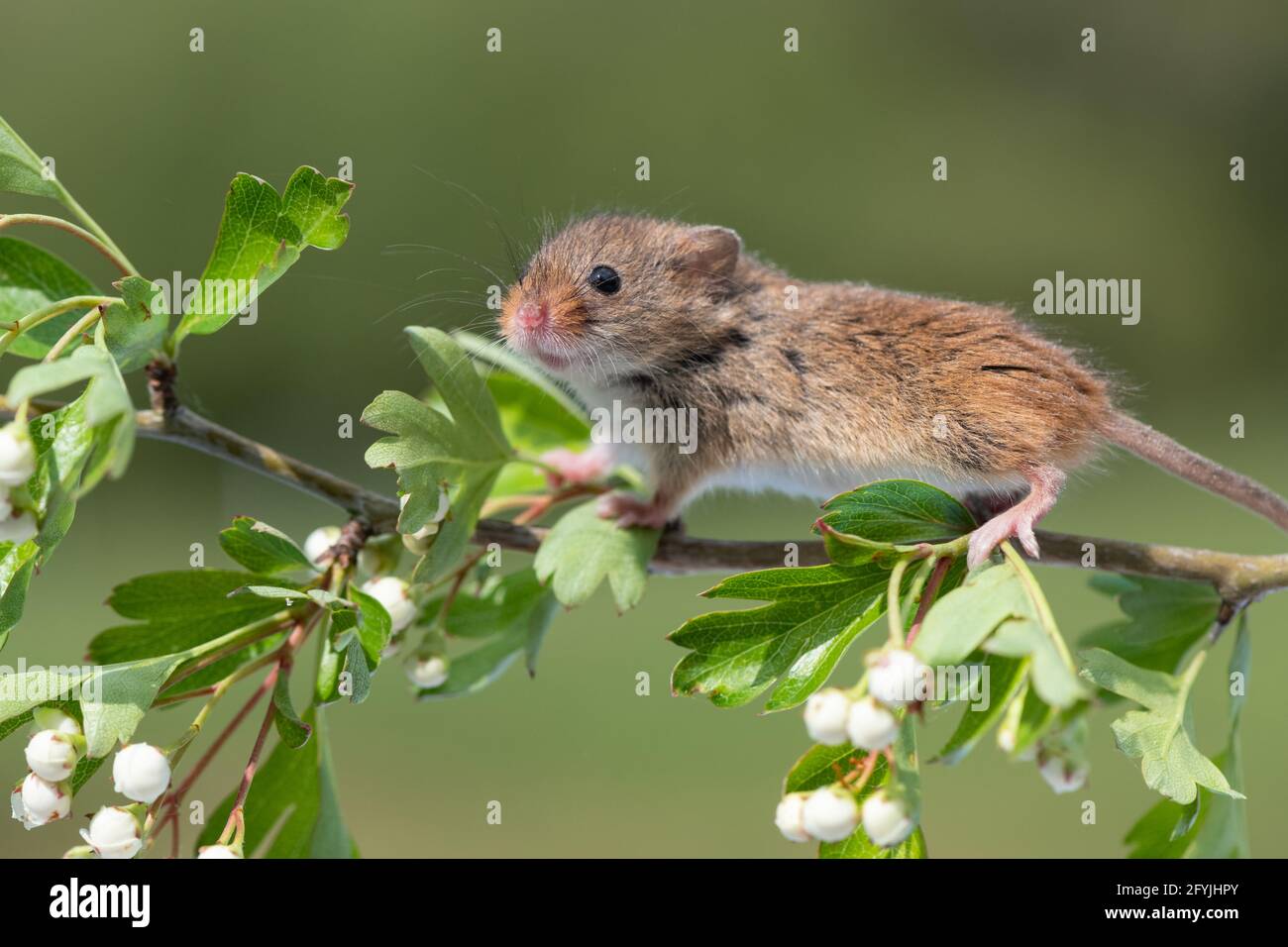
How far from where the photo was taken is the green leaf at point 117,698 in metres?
0.79

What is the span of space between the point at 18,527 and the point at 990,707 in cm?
77

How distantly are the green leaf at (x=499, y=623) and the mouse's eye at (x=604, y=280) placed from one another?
335 mm

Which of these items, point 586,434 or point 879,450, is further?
point 586,434

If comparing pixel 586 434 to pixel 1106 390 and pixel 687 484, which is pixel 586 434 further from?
pixel 1106 390

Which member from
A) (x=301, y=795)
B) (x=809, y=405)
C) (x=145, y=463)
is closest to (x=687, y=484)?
(x=809, y=405)

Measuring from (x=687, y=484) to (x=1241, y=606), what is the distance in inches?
21.9

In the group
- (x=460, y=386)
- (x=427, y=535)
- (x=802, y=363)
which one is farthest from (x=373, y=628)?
(x=802, y=363)

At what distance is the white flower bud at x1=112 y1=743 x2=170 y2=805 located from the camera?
771mm

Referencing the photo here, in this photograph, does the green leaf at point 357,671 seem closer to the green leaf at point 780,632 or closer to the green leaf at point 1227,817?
the green leaf at point 780,632

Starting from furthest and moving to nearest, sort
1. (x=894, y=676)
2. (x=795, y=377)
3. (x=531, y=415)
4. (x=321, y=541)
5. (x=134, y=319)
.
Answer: (x=531, y=415), (x=795, y=377), (x=321, y=541), (x=134, y=319), (x=894, y=676)

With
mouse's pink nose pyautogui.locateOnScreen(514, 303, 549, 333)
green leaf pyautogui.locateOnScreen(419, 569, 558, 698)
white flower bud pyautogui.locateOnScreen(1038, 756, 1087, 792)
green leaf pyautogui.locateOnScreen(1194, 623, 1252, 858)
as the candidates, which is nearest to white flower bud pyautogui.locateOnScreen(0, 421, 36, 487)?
green leaf pyautogui.locateOnScreen(419, 569, 558, 698)

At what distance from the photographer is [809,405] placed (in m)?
1.20

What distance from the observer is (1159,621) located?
111 centimetres

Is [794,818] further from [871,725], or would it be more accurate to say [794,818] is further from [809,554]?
[809,554]
